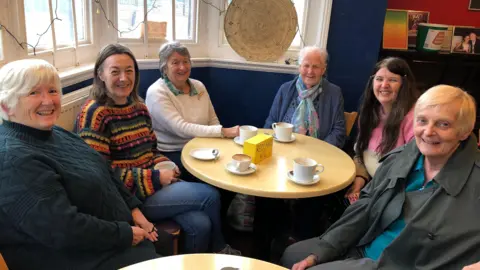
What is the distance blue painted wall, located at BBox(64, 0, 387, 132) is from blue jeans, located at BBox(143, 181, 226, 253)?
126 cm

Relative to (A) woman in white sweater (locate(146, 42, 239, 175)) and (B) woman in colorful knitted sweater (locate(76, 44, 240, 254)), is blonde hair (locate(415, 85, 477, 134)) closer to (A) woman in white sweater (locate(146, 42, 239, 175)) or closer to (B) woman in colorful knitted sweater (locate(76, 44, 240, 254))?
(B) woman in colorful knitted sweater (locate(76, 44, 240, 254))

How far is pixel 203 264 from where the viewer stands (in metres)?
1.00

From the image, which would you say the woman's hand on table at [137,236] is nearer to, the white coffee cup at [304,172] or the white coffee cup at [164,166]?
the white coffee cup at [164,166]

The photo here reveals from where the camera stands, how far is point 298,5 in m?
3.05

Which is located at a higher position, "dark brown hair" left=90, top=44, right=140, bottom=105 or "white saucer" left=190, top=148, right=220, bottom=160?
"dark brown hair" left=90, top=44, right=140, bottom=105

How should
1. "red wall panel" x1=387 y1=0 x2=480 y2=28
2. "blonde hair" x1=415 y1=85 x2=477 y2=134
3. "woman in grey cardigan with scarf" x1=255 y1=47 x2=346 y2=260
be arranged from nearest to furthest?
"blonde hair" x1=415 y1=85 x2=477 y2=134 < "woman in grey cardigan with scarf" x1=255 y1=47 x2=346 y2=260 < "red wall panel" x1=387 y1=0 x2=480 y2=28

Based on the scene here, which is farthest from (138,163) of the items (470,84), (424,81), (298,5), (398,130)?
(470,84)

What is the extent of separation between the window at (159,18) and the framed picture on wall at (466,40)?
2179mm

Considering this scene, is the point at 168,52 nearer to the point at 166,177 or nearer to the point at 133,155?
the point at 133,155

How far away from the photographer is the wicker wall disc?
9.50ft

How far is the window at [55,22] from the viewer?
1942mm

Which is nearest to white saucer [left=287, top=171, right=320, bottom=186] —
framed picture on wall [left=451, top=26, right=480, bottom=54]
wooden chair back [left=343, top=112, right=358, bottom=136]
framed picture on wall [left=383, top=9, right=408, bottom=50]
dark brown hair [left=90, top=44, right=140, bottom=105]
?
dark brown hair [left=90, top=44, right=140, bottom=105]

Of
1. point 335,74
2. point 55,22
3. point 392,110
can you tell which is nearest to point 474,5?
point 335,74

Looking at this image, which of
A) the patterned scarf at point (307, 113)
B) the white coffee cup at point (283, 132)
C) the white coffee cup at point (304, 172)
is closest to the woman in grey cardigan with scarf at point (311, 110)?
the patterned scarf at point (307, 113)
